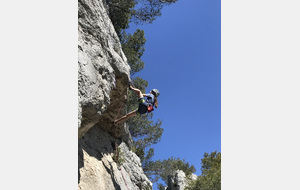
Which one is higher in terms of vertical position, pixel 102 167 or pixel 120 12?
pixel 120 12

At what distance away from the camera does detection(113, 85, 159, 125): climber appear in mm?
6484

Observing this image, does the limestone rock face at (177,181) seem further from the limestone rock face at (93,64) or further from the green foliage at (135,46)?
the limestone rock face at (93,64)

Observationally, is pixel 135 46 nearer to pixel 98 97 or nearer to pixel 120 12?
pixel 120 12

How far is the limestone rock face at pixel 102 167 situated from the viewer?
488 centimetres

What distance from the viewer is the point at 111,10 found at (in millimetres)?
10500

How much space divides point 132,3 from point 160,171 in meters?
12.2

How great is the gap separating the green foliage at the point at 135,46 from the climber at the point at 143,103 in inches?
203

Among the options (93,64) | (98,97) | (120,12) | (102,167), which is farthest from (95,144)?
(120,12)

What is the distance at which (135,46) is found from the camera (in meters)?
12.7

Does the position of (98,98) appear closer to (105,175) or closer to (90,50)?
(90,50)

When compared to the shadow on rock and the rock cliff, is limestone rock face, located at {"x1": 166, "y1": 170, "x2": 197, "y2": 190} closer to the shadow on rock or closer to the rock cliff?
the rock cliff

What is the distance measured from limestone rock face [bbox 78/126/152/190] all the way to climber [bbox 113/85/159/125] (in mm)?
885

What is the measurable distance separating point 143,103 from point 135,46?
7.03m

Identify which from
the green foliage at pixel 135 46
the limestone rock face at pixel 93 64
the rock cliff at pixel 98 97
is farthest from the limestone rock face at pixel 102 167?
the green foliage at pixel 135 46
